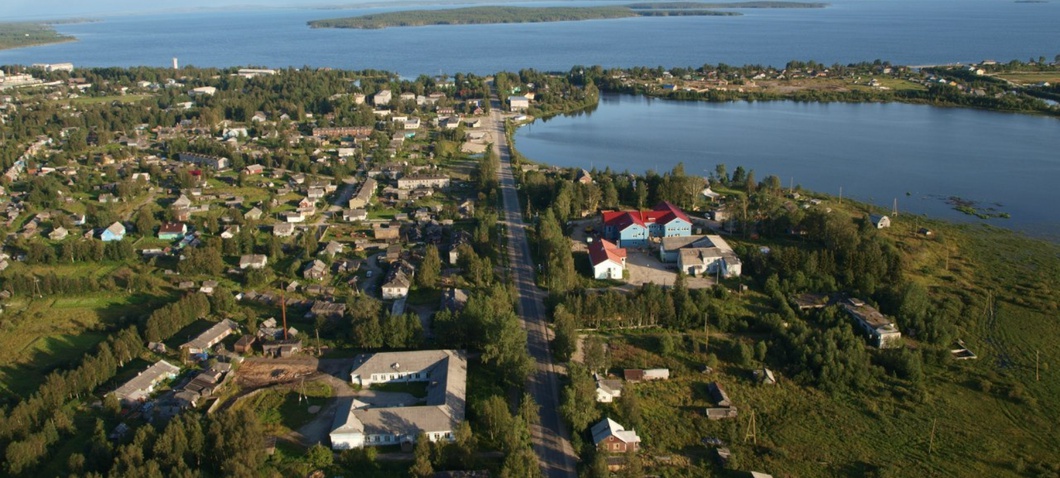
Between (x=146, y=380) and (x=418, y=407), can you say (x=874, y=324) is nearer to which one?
(x=418, y=407)

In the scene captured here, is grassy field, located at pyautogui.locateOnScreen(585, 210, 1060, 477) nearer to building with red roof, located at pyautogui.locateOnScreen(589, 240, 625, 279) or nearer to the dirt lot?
building with red roof, located at pyautogui.locateOnScreen(589, 240, 625, 279)

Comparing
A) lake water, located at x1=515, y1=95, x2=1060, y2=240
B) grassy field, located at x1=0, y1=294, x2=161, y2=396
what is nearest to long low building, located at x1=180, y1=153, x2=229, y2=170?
lake water, located at x1=515, y1=95, x2=1060, y2=240

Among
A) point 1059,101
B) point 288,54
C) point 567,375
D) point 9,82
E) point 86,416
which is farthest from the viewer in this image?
point 288,54

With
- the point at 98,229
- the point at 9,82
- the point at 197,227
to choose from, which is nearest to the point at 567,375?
the point at 197,227

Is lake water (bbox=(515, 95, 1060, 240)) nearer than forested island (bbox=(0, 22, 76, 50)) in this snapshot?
Yes

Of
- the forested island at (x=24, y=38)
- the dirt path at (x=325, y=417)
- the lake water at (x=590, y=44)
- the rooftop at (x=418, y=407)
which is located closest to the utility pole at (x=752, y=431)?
the rooftop at (x=418, y=407)

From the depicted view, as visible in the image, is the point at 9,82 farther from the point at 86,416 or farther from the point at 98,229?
the point at 86,416

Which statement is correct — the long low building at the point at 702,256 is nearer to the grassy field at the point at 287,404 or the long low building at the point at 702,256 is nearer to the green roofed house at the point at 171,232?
the grassy field at the point at 287,404
